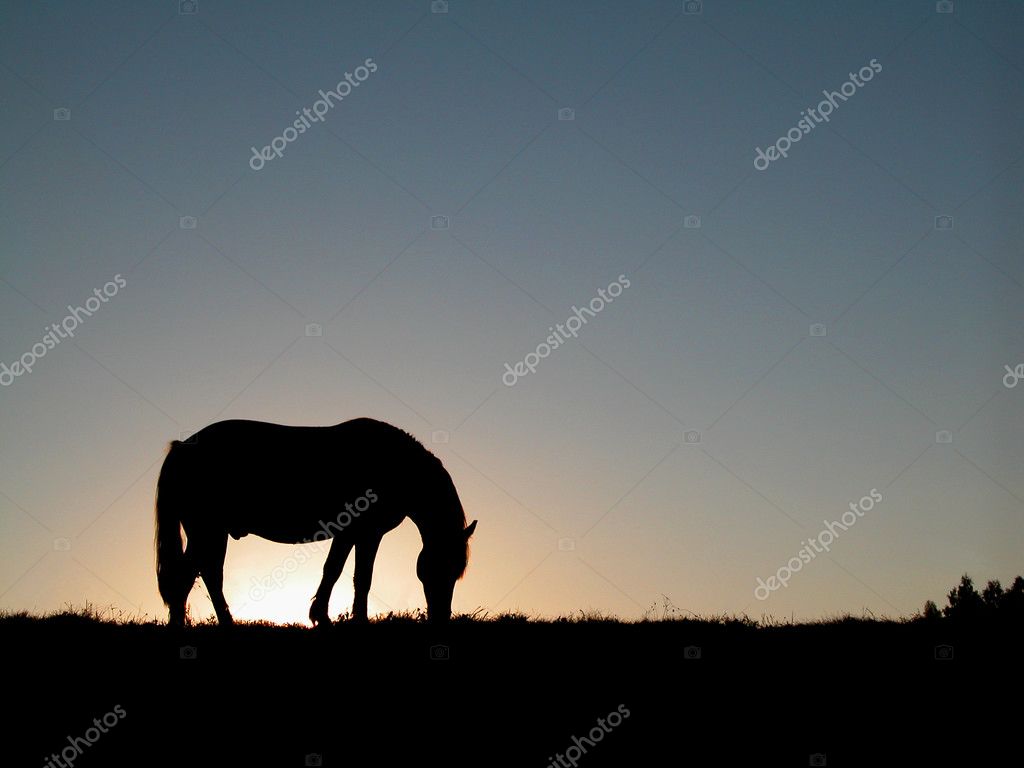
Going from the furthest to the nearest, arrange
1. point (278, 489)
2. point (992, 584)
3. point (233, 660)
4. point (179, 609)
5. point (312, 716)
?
point (992, 584) < point (278, 489) < point (179, 609) < point (233, 660) < point (312, 716)

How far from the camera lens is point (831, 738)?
6762 mm

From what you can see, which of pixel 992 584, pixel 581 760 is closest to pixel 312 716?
pixel 581 760

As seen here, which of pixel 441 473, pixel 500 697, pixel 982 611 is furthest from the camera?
pixel 441 473

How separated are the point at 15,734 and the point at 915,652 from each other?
791 cm

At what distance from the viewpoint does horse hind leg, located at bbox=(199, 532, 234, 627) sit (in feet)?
38.8

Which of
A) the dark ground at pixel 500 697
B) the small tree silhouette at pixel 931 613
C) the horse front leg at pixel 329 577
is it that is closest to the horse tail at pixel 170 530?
the horse front leg at pixel 329 577

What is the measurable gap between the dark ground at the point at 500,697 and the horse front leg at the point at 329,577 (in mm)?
2169

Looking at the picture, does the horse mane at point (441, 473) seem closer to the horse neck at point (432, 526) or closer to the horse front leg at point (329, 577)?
the horse neck at point (432, 526)

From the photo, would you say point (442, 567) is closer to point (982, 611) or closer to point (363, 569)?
point (363, 569)

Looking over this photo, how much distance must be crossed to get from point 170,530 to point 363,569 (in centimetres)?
269

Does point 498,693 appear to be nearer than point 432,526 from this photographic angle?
Yes

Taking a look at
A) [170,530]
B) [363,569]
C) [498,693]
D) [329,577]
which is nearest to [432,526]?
[363,569]

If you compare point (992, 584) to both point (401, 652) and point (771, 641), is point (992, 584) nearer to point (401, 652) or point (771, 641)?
point (771, 641)

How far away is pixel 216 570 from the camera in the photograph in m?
12.2
